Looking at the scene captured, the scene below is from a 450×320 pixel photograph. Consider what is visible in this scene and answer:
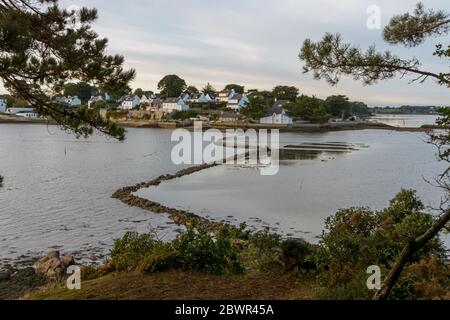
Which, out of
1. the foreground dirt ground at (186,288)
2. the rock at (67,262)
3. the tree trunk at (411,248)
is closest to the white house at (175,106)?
the rock at (67,262)

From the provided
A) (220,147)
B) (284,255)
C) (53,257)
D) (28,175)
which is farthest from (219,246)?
(220,147)

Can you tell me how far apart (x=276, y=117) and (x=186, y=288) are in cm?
9485

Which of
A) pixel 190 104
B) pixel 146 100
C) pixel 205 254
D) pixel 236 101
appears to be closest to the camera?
pixel 205 254

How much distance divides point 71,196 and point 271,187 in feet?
37.4

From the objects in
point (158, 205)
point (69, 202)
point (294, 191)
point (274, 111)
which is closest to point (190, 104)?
point (274, 111)

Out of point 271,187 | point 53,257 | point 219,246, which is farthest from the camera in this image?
point 271,187

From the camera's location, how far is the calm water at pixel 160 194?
17453mm

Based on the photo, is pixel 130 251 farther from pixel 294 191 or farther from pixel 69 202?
pixel 294 191

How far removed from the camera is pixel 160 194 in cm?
2548

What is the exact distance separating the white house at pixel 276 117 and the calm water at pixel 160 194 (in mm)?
55002

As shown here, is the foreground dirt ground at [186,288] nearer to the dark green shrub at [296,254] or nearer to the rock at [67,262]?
the dark green shrub at [296,254]
